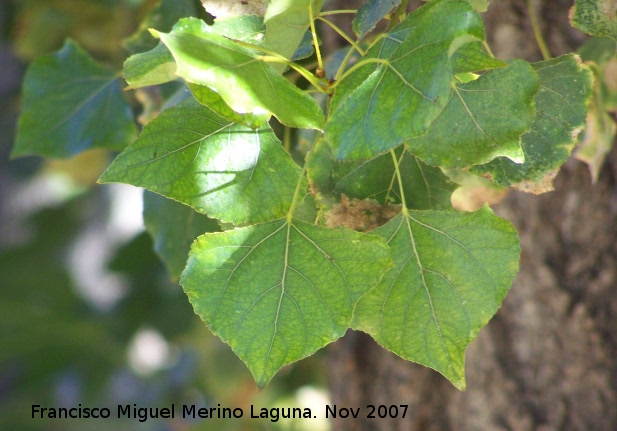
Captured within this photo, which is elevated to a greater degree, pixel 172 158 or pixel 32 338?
pixel 172 158

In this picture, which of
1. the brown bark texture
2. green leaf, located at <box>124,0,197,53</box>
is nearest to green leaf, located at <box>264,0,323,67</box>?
green leaf, located at <box>124,0,197,53</box>

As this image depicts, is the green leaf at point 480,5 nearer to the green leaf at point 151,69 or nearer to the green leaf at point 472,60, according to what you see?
the green leaf at point 472,60

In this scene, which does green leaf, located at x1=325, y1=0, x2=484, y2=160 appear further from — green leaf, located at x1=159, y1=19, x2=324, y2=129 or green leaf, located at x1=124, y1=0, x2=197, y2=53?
green leaf, located at x1=124, y1=0, x2=197, y2=53

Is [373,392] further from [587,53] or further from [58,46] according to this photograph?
[58,46]

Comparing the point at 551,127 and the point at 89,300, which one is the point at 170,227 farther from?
the point at 89,300

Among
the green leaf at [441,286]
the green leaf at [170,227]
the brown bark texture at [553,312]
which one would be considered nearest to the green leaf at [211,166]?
the green leaf at [441,286]

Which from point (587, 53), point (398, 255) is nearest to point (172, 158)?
point (398, 255)
